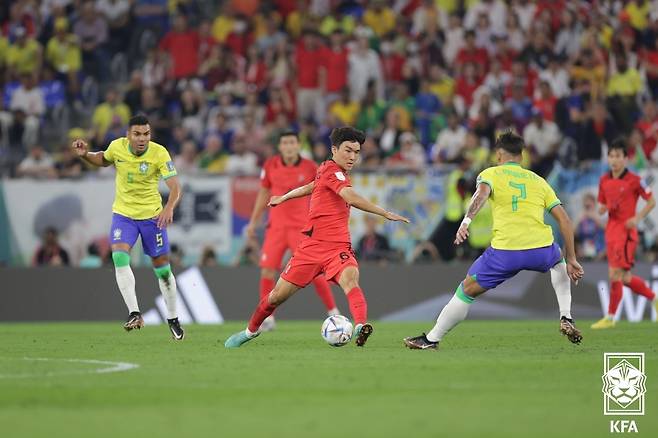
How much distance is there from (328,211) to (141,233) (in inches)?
136

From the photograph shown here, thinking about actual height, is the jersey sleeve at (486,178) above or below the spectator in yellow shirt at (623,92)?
below

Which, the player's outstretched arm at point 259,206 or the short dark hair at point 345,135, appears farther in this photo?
the player's outstretched arm at point 259,206

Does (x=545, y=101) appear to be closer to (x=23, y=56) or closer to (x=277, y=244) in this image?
(x=277, y=244)

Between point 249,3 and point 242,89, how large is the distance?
314cm

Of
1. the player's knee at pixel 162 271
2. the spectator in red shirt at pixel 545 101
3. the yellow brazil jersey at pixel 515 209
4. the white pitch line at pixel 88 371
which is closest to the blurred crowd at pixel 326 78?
the spectator in red shirt at pixel 545 101

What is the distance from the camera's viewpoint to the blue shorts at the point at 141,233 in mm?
Answer: 16188

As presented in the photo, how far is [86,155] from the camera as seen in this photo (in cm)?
1565

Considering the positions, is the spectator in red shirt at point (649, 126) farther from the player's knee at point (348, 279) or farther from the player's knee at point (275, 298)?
the player's knee at point (275, 298)

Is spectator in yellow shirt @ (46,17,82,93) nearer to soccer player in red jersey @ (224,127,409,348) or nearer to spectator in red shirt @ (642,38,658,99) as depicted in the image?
spectator in red shirt @ (642,38,658,99)

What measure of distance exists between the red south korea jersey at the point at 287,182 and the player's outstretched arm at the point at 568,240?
587cm

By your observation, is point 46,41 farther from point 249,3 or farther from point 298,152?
point 298,152

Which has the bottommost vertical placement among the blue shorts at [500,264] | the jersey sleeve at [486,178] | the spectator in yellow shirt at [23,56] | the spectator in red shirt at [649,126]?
the blue shorts at [500,264]

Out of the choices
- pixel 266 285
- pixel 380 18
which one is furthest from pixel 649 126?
pixel 266 285

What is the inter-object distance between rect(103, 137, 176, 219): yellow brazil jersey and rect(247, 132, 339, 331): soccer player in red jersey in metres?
2.63
